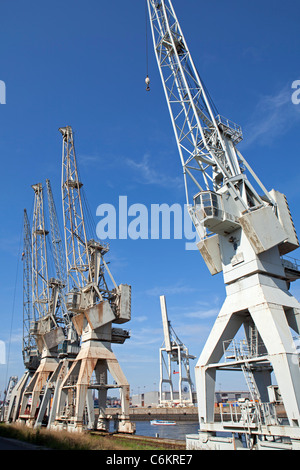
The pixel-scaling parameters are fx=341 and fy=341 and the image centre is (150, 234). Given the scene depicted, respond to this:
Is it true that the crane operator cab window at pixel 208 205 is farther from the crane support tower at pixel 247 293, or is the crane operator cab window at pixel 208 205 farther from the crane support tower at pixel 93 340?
the crane support tower at pixel 93 340

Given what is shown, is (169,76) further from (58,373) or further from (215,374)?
(58,373)

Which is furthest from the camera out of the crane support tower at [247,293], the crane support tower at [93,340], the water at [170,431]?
the water at [170,431]

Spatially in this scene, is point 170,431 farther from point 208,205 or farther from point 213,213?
point 208,205

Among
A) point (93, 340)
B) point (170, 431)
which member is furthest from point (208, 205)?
point (170, 431)

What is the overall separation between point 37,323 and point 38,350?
14.1 ft

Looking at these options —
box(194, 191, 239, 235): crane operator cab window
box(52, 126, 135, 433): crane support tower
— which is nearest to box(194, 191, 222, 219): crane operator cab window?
box(194, 191, 239, 235): crane operator cab window

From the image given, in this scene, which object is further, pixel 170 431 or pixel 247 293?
pixel 170 431

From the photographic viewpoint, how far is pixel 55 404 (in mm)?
37750

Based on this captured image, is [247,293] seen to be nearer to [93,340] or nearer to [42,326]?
[93,340]

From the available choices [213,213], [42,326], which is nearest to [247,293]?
[213,213]

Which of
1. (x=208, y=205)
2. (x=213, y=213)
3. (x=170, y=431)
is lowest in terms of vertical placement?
(x=170, y=431)

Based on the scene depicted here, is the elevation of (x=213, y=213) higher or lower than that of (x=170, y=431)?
higher

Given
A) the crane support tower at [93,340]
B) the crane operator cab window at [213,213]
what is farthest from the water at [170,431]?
the crane operator cab window at [213,213]

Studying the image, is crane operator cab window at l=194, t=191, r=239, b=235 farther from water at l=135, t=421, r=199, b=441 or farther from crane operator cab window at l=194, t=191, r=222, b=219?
water at l=135, t=421, r=199, b=441
